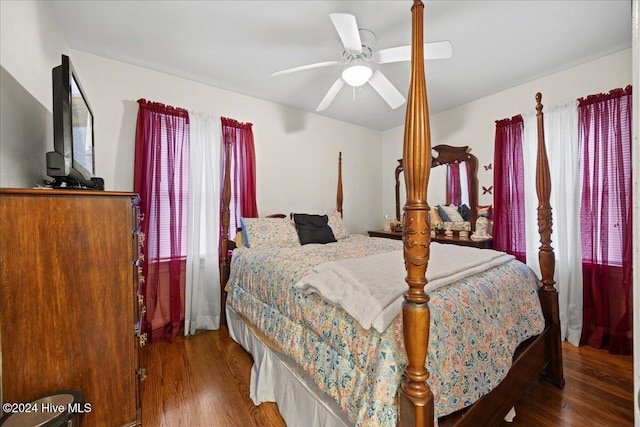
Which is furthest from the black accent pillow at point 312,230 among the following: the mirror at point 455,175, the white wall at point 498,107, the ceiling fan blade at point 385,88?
the white wall at point 498,107

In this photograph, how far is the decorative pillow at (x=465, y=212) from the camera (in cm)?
328

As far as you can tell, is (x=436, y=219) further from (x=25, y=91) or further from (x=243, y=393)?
(x=25, y=91)

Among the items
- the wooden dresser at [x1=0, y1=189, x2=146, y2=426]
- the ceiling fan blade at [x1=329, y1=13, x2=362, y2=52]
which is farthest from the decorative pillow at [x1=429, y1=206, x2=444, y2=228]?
the wooden dresser at [x1=0, y1=189, x2=146, y2=426]

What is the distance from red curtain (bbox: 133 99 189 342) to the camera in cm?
246

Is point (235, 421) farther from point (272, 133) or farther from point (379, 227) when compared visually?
point (379, 227)

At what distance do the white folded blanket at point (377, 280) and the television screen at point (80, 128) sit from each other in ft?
4.56

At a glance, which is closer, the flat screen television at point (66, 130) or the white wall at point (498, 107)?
the flat screen television at point (66, 130)

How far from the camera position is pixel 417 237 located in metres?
0.88

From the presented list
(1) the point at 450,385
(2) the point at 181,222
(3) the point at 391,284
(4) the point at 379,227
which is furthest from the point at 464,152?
(2) the point at 181,222

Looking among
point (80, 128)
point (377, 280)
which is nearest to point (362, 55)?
point (377, 280)

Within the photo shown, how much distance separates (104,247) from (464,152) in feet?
11.8

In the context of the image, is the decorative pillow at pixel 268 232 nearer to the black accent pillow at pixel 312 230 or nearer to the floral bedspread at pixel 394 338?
the black accent pillow at pixel 312 230

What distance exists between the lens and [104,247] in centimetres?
128

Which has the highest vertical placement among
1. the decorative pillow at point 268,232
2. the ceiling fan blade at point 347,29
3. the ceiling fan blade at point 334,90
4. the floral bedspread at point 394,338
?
the ceiling fan blade at point 347,29
